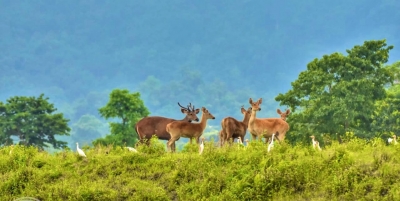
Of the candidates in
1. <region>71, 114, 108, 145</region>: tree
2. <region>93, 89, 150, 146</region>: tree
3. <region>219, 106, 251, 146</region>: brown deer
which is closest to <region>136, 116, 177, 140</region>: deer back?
<region>219, 106, 251, 146</region>: brown deer

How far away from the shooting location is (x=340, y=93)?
110 feet

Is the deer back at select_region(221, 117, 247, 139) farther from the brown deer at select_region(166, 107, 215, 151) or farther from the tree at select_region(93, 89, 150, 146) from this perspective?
the tree at select_region(93, 89, 150, 146)

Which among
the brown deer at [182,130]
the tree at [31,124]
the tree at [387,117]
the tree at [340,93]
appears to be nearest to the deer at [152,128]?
the brown deer at [182,130]

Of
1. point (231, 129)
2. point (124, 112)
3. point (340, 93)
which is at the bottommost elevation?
point (231, 129)

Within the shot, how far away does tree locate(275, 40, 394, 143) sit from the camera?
32125mm

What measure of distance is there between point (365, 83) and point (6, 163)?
931 inches

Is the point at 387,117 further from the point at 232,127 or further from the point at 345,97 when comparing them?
the point at 232,127

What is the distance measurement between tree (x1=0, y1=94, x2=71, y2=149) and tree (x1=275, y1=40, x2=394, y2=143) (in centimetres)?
2298

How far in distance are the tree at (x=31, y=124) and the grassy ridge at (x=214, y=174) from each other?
35.3 m

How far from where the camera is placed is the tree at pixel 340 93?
32.1 metres

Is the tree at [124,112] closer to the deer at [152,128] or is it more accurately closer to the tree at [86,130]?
the deer at [152,128]

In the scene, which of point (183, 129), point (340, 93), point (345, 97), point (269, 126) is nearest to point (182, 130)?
point (183, 129)

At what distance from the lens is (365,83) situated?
108ft

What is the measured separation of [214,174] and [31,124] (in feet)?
128
